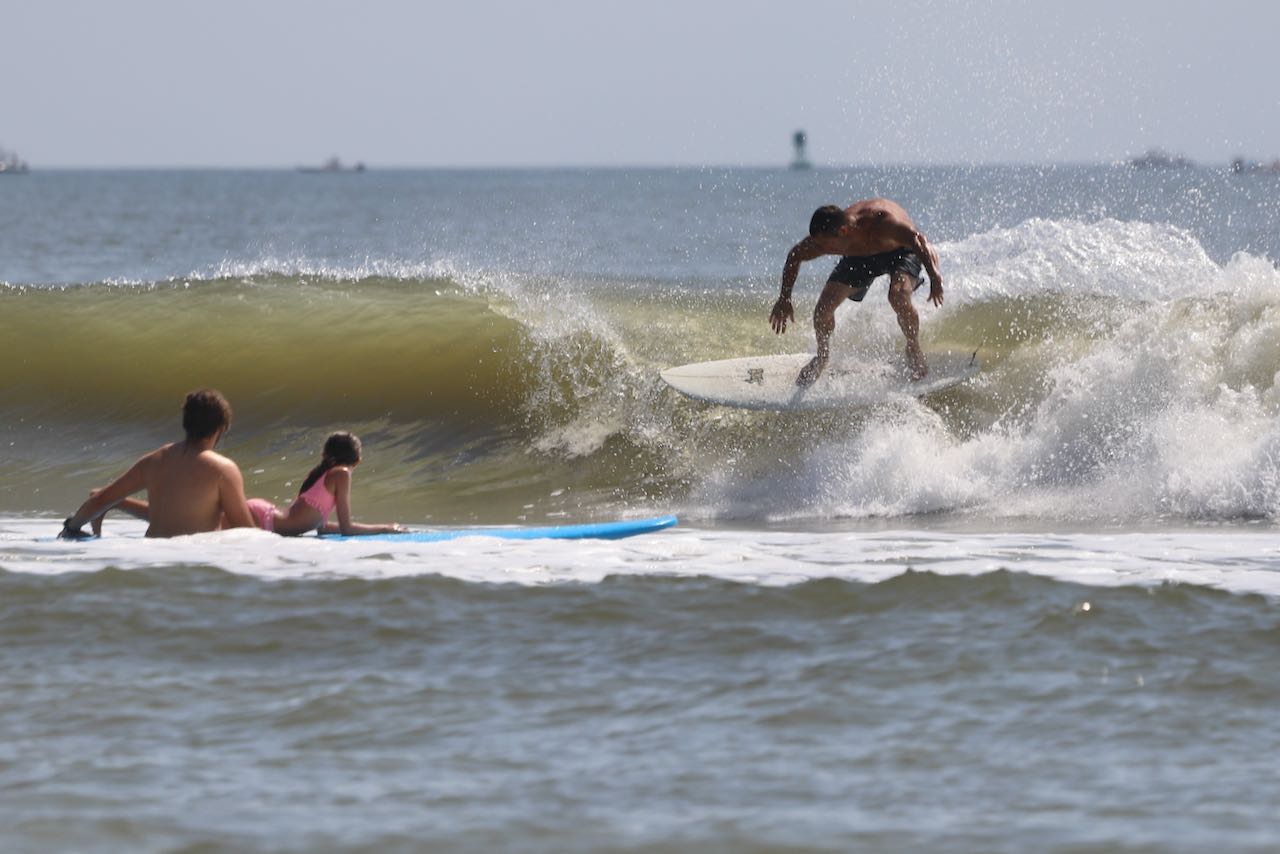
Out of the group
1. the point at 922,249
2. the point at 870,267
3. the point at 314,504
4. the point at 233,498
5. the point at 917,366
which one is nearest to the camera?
the point at 233,498

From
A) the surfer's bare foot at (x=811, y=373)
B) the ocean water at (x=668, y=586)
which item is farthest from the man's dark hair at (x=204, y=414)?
the surfer's bare foot at (x=811, y=373)

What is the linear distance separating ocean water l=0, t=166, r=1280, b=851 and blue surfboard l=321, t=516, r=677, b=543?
117 mm

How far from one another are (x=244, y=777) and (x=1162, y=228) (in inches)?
431

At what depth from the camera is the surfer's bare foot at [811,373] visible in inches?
397

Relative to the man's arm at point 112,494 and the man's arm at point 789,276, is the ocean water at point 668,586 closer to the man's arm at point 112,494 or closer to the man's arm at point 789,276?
the man's arm at point 112,494

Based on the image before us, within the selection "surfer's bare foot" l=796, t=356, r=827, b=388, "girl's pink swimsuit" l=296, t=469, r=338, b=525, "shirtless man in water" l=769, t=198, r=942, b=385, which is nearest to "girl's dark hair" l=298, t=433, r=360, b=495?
"girl's pink swimsuit" l=296, t=469, r=338, b=525

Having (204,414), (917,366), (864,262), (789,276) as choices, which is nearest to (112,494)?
(204,414)

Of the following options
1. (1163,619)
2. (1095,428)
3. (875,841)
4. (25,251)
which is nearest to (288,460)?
(1095,428)

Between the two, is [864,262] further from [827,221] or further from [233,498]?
[233,498]

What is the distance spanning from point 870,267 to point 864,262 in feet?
0.16

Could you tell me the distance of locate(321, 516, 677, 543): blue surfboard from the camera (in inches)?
301

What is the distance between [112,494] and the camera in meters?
7.34

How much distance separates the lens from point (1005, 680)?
5.44 m

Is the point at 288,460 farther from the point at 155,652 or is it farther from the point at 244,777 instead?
the point at 244,777
